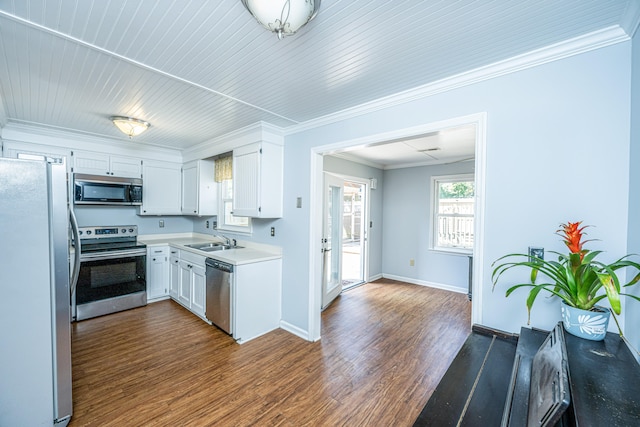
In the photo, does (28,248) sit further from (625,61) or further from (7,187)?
(625,61)

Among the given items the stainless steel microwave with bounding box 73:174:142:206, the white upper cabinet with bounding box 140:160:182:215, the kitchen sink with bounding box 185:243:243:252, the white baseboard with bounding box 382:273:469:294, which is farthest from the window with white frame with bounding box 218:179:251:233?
the white baseboard with bounding box 382:273:469:294

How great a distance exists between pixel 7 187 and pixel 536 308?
3.13 m

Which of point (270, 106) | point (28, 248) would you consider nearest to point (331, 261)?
point (270, 106)

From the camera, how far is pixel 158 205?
169 inches

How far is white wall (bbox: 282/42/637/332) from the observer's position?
1408mm

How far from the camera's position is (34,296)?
1.57m

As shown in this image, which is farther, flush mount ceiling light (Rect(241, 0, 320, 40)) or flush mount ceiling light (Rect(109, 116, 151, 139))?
flush mount ceiling light (Rect(109, 116, 151, 139))

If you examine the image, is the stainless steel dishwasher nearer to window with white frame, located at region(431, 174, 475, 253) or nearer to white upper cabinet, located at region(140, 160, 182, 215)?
white upper cabinet, located at region(140, 160, 182, 215)

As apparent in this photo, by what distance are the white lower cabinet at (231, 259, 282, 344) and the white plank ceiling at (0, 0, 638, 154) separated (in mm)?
1720

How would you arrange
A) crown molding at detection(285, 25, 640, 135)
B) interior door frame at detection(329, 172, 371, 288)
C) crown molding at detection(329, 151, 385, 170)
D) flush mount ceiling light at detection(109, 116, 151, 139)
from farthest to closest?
interior door frame at detection(329, 172, 371, 288) < crown molding at detection(329, 151, 385, 170) < flush mount ceiling light at detection(109, 116, 151, 139) < crown molding at detection(285, 25, 640, 135)

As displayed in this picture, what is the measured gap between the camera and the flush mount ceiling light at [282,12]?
1.10 meters

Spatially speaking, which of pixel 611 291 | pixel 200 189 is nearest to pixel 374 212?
pixel 200 189

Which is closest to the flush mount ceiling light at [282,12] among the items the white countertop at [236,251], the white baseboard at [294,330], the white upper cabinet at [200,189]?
the white countertop at [236,251]

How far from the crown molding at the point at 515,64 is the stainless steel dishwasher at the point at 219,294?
6.94ft
